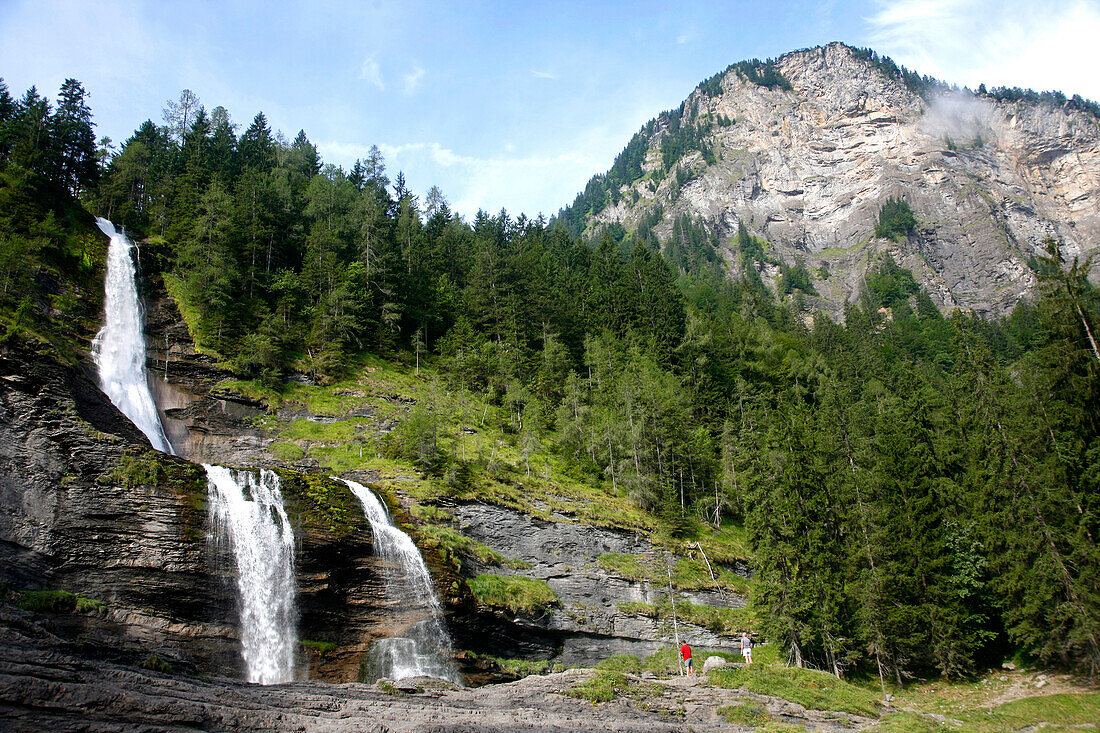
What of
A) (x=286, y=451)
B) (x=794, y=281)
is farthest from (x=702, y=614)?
(x=794, y=281)

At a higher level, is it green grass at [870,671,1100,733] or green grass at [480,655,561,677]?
green grass at [480,655,561,677]

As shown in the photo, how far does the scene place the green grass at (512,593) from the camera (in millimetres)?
29328

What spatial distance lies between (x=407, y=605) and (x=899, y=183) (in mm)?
182678

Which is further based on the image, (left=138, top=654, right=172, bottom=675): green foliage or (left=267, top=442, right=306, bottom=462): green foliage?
(left=267, top=442, right=306, bottom=462): green foliage

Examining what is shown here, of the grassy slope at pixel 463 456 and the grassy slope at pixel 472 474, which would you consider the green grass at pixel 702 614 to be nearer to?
the grassy slope at pixel 472 474

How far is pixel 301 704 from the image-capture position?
13.7 meters

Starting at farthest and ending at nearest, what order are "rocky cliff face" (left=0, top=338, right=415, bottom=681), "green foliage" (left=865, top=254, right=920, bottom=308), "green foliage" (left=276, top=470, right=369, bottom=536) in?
"green foliage" (left=865, top=254, right=920, bottom=308)
"green foliage" (left=276, top=470, right=369, bottom=536)
"rocky cliff face" (left=0, top=338, right=415, bottom=681)

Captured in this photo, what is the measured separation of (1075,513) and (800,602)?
1249 cm

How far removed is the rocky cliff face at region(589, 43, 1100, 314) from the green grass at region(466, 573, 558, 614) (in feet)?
439

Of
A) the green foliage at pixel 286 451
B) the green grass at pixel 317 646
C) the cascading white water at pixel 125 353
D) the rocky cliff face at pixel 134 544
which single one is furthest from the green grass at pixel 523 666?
the cascading white water at pixel 125 353

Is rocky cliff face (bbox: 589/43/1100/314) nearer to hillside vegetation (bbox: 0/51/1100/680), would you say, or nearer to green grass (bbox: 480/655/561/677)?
hillside vegetation (bbox: 0/51/1100/680)

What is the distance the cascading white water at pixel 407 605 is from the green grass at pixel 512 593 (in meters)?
2.81

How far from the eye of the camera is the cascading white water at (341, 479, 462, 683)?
24.7m

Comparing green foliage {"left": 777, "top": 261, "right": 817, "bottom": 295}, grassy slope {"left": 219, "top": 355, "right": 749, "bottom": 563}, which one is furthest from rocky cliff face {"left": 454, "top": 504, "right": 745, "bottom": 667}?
green foliage {"left": 777, "top": 261, "right": 817, "bottom": 295}
